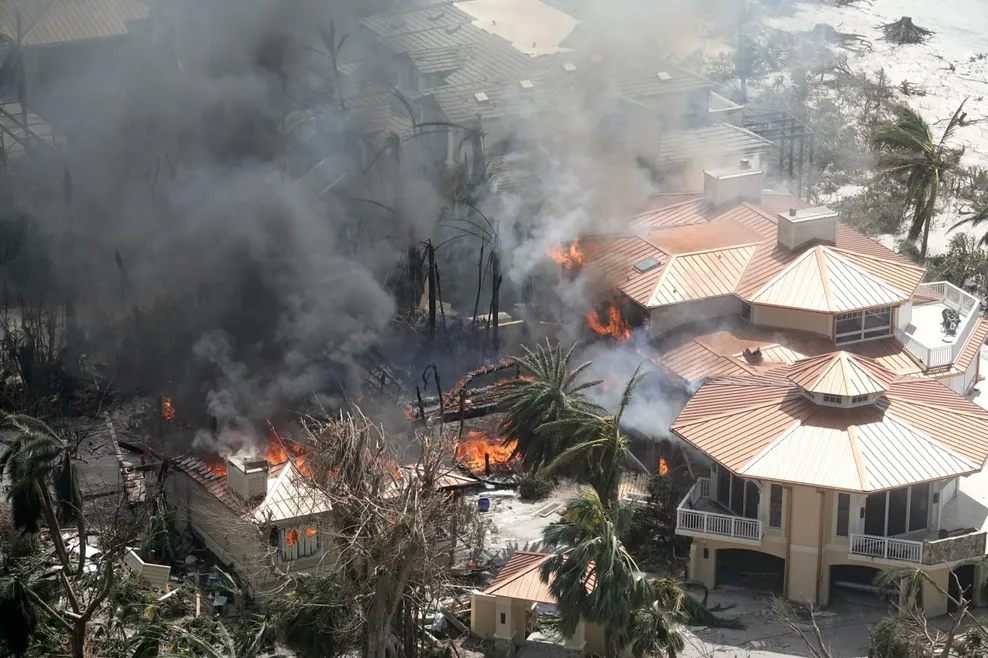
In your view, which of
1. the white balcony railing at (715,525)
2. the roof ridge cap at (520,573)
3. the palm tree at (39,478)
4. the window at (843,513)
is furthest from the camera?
the palm tree at (39,478)

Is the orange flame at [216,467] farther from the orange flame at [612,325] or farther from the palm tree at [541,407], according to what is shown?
the orange flame at [612,325]

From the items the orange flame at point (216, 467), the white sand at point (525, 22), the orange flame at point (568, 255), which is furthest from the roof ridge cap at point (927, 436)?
the white sand at point (525, 22)

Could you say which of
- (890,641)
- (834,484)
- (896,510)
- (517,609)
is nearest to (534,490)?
(517,609)

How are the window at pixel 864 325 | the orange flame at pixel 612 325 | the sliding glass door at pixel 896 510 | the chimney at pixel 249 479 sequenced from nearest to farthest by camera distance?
the sliding glass door at pixel 896 510
the chimney at pixel 249 479
the window at pixel 864 325
the orange flame at pixel 612 325

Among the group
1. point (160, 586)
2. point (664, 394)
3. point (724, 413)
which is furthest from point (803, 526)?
point (160, 586)

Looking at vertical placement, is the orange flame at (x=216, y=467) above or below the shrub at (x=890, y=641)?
above

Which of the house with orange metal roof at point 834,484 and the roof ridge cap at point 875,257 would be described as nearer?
the house with orange metal roof at point 834,484

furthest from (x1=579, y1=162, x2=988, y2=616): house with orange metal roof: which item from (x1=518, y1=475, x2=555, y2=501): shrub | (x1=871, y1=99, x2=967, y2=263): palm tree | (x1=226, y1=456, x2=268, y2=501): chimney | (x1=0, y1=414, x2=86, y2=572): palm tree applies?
(x1=0, y1=414, x2=86, y2=572): palm tree

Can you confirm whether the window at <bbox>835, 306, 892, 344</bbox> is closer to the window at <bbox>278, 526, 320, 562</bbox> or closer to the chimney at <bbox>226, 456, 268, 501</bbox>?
the window at <bbox>278, 526, 320, 562</bbox>
